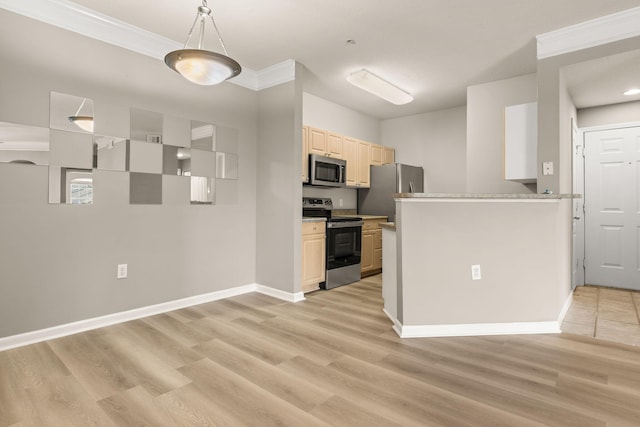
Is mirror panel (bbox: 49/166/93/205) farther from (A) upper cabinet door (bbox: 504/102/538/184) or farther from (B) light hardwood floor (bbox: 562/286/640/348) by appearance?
(B) light hardwood floor (bbox: 562/286/640/348)

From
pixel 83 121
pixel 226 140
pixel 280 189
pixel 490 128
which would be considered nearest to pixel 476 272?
pixel 280 189

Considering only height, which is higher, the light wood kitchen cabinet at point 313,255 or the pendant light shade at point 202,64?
the pendant light shade at point 202,64

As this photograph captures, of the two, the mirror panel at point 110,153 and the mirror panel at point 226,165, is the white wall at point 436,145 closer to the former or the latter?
the mirror panel at point 226,165

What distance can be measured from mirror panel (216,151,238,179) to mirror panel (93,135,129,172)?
0.96 m

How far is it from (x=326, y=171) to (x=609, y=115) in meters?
3.77

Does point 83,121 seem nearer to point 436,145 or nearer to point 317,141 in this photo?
point 317,141

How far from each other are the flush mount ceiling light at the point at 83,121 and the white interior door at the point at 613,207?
5.78 metres

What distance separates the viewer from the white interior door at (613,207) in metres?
4.38

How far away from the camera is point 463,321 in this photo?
112 inches

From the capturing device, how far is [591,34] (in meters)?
3.05

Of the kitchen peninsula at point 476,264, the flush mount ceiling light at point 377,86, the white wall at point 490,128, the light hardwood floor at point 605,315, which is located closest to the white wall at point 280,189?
the flush mount ceiling light at point 377,86

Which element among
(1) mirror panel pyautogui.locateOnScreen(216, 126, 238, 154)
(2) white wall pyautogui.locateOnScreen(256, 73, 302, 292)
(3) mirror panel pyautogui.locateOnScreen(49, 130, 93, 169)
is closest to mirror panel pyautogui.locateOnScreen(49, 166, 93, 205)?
(3) mirror panel pyautogui.locateOnScreen(49, 130, 93, 169)

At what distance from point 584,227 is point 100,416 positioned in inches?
221

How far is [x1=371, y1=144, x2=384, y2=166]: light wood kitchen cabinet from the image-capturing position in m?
5.80
